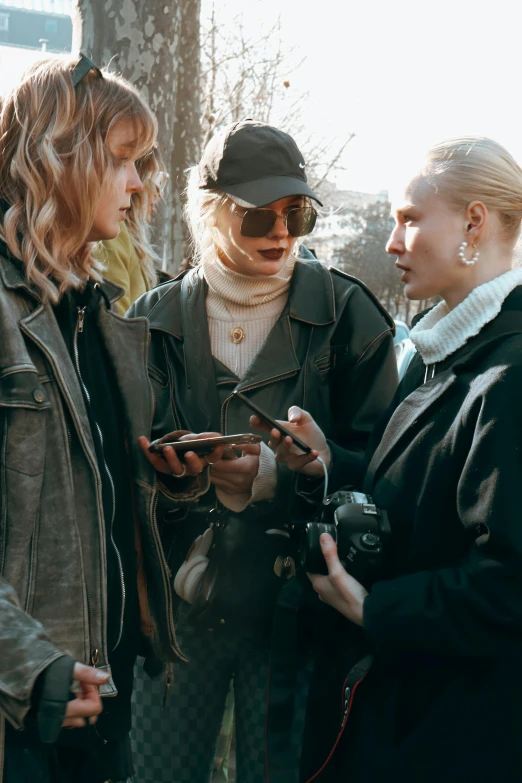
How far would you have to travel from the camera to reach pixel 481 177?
2.12 metres

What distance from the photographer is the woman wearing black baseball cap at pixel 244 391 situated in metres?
2.62

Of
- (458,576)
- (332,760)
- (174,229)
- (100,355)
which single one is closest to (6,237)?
(100,355)

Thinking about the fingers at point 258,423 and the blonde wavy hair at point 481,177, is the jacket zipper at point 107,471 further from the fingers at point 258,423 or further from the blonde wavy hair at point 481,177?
the blonde wavy hair at point 481,177

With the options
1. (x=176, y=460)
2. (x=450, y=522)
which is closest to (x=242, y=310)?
(x=176, y=460)

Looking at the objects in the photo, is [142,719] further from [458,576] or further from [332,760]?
[458,576]

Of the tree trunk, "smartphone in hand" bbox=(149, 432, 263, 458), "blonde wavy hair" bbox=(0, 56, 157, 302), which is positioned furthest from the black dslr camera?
the tree trunk

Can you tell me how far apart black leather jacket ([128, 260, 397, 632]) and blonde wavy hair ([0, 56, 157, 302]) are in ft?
2.05

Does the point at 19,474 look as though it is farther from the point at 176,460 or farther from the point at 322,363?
the point at 322,363

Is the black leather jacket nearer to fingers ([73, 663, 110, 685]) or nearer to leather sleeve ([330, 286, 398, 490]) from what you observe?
leather sleeve ([330, 286, 398, 490])

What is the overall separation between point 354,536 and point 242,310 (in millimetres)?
976

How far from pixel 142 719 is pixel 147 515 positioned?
75 centimetres

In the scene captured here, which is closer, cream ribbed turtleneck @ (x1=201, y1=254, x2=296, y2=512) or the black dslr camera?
the black dslr camera

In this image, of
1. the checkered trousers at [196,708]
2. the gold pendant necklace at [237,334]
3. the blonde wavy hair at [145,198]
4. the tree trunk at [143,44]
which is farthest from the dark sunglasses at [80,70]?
the tree trunk at [143,44]

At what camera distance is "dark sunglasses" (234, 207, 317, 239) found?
2.72m
